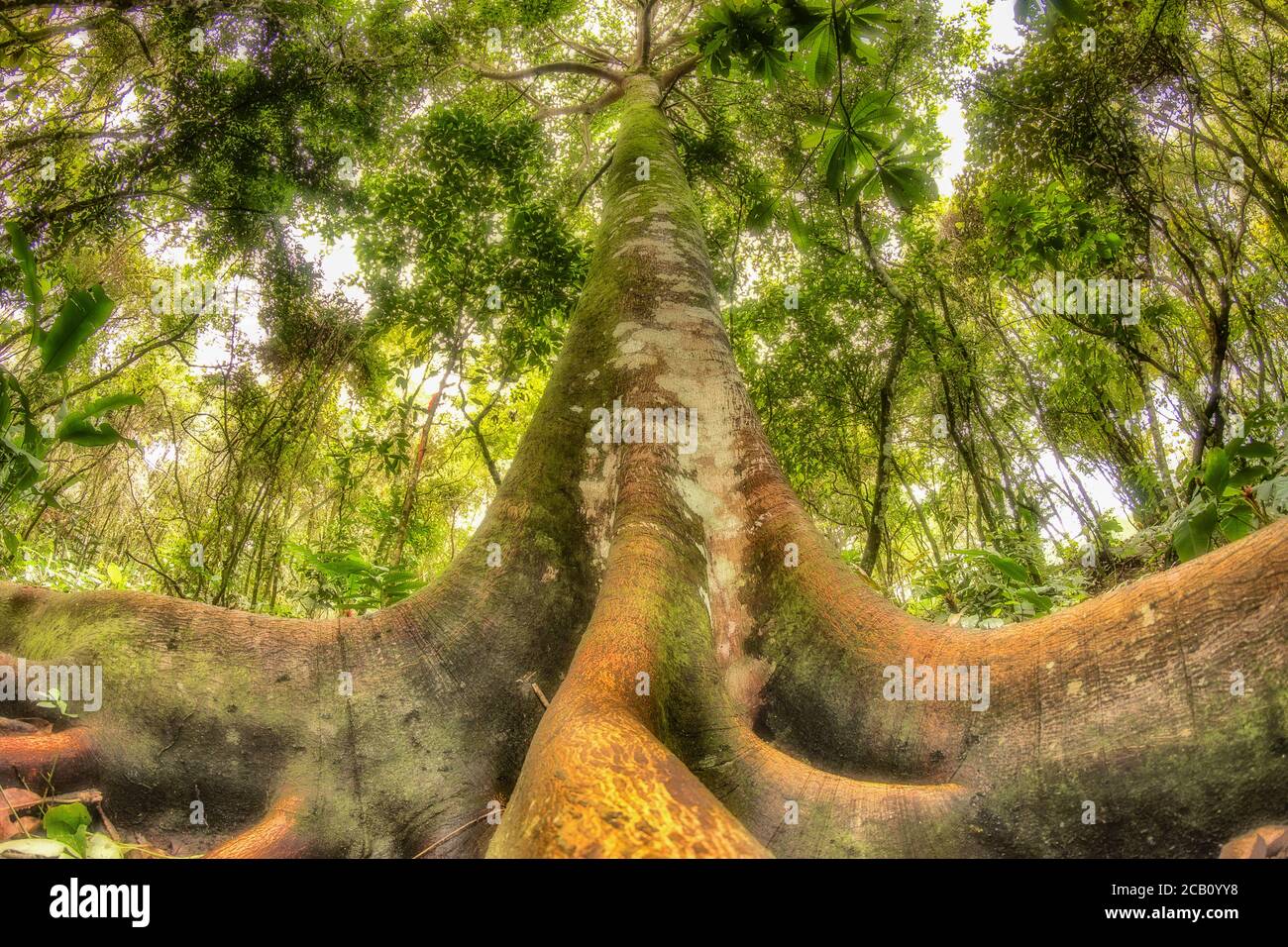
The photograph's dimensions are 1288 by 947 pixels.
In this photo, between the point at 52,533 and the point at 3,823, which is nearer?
the point at 3,823

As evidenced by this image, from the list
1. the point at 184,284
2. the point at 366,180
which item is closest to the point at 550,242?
the point at 366,180

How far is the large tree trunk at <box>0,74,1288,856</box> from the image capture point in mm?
1090

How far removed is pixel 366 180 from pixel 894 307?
5171mm

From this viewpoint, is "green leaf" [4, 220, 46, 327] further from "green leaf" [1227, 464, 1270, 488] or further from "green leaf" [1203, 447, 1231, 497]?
"green leaf" [1227, 464, 1270, 488]

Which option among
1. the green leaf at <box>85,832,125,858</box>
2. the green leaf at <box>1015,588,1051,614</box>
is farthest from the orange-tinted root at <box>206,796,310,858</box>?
the green leaf at <box>1015,588,1051,614</box>

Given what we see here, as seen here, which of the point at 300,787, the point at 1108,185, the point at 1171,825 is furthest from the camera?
the point at 1108,185

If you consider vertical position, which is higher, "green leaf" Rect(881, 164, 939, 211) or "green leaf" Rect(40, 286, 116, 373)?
"green leaf" Rect(881, 164, 939, 211)

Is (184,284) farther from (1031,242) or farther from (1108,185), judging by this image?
(1108,185)

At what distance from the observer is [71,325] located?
7.67ft

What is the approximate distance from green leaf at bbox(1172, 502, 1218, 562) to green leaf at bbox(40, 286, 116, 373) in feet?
13.0

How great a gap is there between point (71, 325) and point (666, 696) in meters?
2.54

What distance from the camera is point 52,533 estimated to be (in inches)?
250
